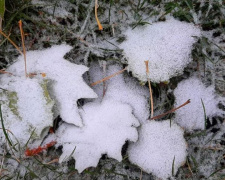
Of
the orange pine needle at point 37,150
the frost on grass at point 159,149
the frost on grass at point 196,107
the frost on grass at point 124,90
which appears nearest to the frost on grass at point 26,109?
the orange pine needle at point 37,150

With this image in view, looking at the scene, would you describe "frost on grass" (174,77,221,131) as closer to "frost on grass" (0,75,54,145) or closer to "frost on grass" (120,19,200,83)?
"frost on grass" (120,19,200,83)

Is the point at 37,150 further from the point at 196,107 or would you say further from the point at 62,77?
the point at 196,107

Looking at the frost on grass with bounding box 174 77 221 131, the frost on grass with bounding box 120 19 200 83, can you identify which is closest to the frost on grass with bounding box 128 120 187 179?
the frost on grass with bounding box 174 77 221 131

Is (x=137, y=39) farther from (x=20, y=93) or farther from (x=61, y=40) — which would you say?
(x=20, y=93)

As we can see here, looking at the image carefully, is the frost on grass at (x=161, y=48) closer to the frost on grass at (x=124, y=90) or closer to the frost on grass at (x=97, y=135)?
the frost on grass at (x=124, y=90)

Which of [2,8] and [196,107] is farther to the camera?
[196,107]

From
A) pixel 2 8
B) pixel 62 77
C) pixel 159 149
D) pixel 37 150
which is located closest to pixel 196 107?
pixel 159 149
